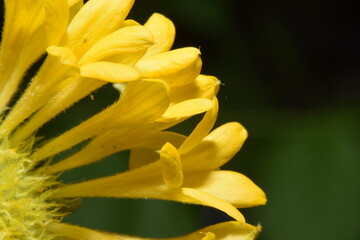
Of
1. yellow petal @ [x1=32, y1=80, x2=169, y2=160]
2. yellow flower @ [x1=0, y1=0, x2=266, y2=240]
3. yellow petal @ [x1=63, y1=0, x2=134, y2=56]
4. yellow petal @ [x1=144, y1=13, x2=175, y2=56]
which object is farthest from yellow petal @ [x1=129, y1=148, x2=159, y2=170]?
yellow petal @ [x1=63, y1=0, x2=134, y2=56]

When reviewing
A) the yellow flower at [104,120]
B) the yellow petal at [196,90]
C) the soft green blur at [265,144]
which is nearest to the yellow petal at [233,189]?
the yellow flower at [104,120]

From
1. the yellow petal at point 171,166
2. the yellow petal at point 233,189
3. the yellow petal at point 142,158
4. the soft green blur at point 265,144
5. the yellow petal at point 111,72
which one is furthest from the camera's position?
the soft green blur at point 265,144

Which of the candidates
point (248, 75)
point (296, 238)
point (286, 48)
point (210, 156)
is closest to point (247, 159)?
point (296, 238)

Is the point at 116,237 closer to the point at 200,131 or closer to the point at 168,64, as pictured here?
the point at 200,131

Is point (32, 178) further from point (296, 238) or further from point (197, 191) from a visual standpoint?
point (296, 238)

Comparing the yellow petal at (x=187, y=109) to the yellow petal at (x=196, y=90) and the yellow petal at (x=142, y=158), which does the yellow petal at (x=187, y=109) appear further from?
the yellow petal at (x=142, y=158)

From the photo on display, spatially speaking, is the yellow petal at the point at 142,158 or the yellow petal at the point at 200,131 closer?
the yellow petal at the point at 200,131

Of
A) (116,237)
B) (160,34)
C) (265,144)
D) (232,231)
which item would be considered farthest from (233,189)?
(265,144)
